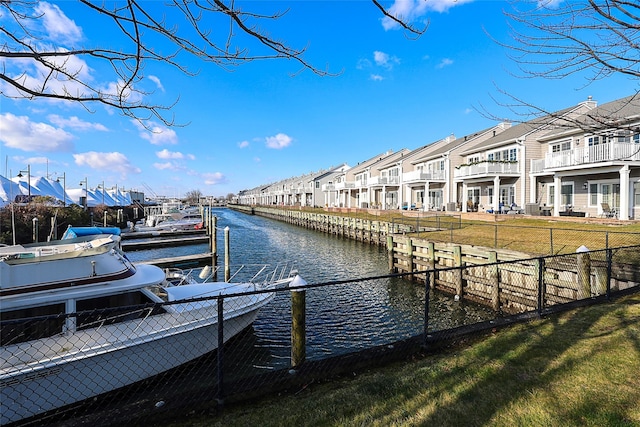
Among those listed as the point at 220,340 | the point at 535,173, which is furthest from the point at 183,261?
the point at 535,173

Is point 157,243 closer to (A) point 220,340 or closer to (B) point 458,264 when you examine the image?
(B) point 458,264

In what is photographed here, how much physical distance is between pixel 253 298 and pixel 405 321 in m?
5.10

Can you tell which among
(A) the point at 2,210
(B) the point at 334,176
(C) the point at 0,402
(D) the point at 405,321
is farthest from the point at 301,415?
(B) the point at 334,176

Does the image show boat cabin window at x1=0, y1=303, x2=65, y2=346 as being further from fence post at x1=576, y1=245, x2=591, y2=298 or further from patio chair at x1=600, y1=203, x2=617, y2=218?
patio chair at x1=600, y1=203, x2=617, y2=218

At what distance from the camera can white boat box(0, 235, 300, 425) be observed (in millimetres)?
5273

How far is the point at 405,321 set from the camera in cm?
1061

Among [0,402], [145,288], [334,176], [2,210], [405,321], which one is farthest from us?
[334,176]

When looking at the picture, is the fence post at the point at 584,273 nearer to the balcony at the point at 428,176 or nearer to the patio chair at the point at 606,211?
the patio chair at the point at 606,211

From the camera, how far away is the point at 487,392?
3.71 m

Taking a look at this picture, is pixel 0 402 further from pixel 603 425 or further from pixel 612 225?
pixel 612 225

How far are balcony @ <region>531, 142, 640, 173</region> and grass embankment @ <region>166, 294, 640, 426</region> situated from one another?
17.0 m

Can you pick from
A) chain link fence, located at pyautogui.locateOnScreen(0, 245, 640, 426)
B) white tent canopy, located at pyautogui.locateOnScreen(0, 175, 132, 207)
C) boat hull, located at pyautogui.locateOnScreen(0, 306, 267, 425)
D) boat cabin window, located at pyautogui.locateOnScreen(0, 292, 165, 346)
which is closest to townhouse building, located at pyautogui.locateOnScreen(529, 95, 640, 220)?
chain link fence, located at pyautogui.locateOnScreen(0, 245, 640, 426)

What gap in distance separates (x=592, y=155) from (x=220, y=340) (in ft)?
78.9

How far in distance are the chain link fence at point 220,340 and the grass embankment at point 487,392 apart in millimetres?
386
